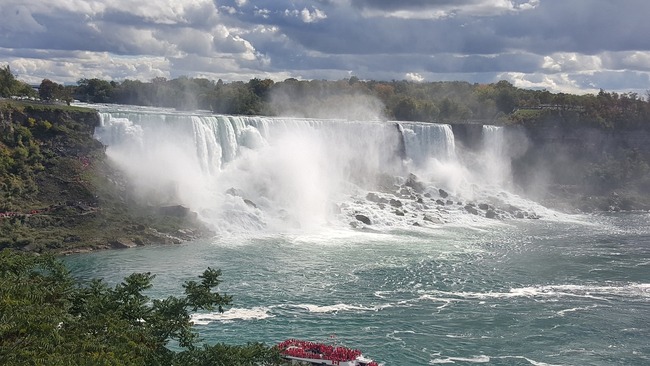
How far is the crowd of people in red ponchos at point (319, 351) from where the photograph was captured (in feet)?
65.8

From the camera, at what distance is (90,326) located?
1394 centimetres

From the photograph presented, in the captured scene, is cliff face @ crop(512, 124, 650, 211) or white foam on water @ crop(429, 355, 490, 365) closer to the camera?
white foam on water @ crop(429, 355, 490, 365)

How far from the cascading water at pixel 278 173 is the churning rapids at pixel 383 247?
0.12m

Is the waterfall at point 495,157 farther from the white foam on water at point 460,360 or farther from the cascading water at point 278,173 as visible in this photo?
the white foam on water at point 460,360

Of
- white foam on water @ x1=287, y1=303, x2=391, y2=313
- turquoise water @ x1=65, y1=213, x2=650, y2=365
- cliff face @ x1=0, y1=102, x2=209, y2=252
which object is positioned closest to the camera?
turquoise water @ x1=65, y1=213, x2=650, y2=365

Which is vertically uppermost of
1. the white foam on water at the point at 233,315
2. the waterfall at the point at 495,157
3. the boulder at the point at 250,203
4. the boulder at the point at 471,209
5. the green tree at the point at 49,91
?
the green tree at the point at 49,91

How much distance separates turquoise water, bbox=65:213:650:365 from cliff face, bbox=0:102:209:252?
2099 millimetres

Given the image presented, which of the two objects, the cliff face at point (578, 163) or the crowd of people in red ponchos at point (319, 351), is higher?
the cliff face at point (578, 163)

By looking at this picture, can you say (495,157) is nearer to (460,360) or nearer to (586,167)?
(586,167)

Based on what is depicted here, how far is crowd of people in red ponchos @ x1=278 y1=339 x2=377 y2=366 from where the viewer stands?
65.8 feet

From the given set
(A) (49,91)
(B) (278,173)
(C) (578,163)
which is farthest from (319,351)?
(C) (578,163)

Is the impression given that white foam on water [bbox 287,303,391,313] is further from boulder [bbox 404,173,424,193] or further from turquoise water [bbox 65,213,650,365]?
boulder [bbox 404,173,424,193]

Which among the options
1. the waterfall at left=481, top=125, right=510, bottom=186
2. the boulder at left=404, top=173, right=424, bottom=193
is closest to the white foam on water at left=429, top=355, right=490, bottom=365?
the boulder at left=404, top=173, right=424, bottom=193

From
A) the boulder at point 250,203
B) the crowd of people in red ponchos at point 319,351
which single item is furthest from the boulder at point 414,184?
the crowd of people in red ponchos at point 319,351
